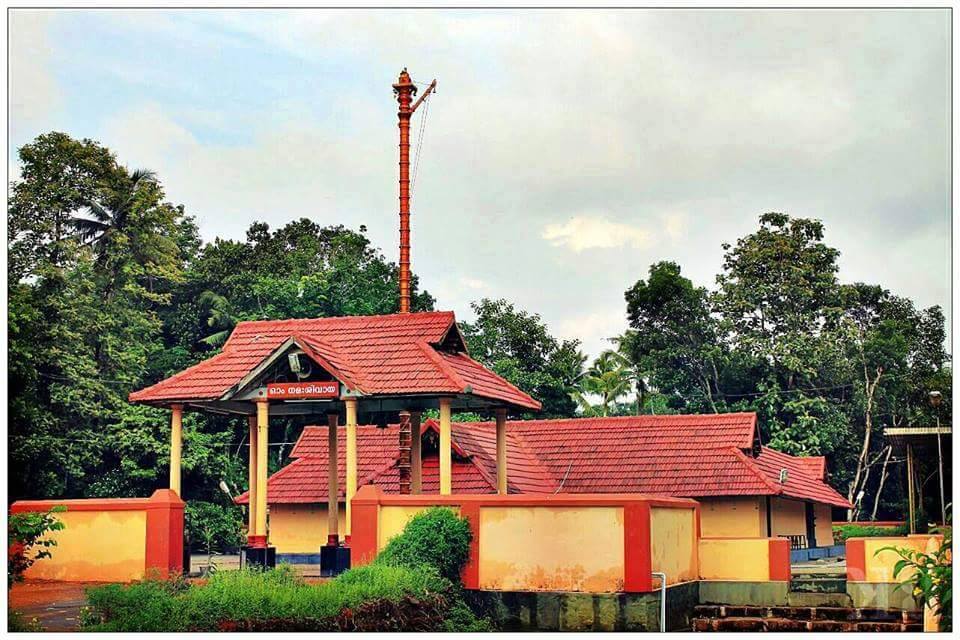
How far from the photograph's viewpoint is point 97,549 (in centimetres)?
2278

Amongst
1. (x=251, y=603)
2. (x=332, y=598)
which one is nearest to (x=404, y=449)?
(x=332, y=598)

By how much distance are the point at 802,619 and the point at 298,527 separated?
47.6 feet

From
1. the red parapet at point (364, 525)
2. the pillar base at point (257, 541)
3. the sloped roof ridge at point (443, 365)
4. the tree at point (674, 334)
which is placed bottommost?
the pillar base at point (257, 541)

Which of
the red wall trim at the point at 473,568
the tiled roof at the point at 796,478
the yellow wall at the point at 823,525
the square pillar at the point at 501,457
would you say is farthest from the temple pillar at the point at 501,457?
the yellow wall at the point at 823,525

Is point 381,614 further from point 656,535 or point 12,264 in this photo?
point 12,264

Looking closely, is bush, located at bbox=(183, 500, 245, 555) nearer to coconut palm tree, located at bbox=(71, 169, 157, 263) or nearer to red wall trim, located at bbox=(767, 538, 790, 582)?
coconut palm tree, located at bbox=(71, 169, 157, 263)

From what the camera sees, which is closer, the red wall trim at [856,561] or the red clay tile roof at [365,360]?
the red clay tile roof at [365,360]

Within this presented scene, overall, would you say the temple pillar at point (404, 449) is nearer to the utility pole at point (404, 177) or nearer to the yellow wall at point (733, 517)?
the utility pole at point (404, 177)

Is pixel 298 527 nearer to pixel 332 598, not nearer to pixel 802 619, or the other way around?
pixel 802 619

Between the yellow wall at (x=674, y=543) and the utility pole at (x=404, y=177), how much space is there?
8.71 m

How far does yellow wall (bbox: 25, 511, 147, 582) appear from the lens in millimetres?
22562

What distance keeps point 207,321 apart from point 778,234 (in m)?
22.6

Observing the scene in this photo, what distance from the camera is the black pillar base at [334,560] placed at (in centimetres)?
2397

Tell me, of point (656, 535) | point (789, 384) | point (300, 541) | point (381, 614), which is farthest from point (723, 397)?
point (381, 614)
